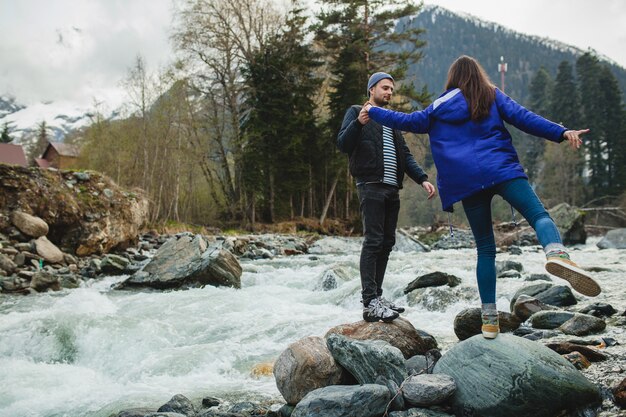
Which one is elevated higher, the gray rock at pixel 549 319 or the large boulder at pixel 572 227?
the large boulder at pixel 572 227

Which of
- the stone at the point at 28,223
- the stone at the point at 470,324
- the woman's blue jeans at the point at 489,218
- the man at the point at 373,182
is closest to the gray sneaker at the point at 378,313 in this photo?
the man at the point at 373,182

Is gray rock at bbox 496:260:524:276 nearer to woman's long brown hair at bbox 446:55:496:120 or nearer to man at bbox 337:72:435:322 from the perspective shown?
man at bbox 337:72:435:322

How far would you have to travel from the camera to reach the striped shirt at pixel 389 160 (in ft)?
12.9

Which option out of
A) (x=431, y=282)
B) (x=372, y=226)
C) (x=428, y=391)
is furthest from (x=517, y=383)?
Result: (x=431, y=282)

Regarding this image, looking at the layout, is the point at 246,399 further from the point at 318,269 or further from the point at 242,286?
the point at 318,269

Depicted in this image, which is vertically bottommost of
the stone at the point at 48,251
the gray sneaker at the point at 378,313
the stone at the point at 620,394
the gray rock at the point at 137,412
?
the gray rock at the point at 137,412

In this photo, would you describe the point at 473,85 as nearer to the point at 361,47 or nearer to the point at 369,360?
the point at 369,360

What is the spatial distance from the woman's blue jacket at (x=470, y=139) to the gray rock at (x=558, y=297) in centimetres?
334

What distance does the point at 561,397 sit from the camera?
2.39m

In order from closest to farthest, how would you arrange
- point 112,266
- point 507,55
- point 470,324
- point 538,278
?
point 470,324 → point 538,278 → point 112,266 → point 507,55

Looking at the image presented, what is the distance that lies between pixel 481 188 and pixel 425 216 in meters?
41.8

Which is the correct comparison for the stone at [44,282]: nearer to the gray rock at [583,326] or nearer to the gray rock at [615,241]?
the gray rock at [583,326]

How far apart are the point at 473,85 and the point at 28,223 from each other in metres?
10.6

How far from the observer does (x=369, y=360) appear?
9.57 feet
